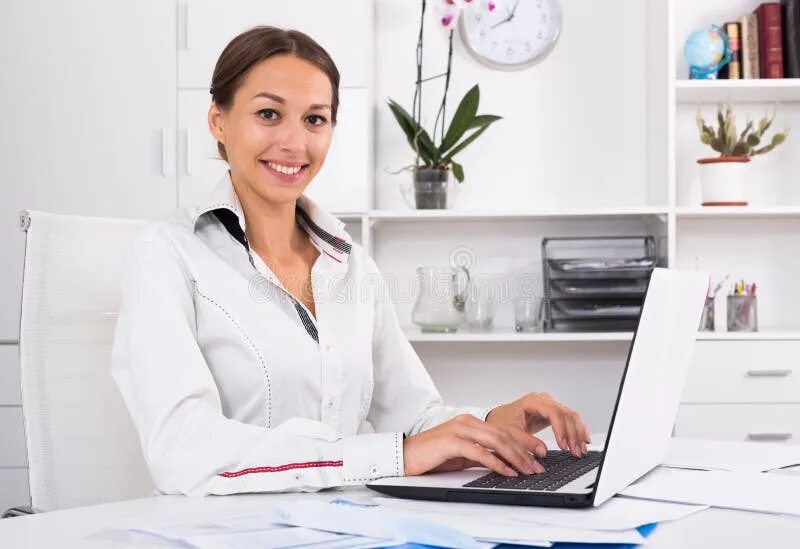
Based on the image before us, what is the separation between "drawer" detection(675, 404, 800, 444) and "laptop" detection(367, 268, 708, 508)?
165 centimetres

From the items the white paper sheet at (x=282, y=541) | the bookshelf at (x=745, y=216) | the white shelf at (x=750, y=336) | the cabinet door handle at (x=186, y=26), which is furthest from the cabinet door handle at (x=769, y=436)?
the white paper sheet at (x=282, y=541)

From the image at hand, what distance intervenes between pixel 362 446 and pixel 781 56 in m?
2.29

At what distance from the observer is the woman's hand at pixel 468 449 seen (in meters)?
1.16

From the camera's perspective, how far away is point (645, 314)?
37.5 inches

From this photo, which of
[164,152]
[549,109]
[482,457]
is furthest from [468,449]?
[549,109]

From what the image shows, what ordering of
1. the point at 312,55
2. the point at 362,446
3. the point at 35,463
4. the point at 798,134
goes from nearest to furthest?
the point at 362,446 < the point at 35,463 < the point at 312,55 < the point at 798,134

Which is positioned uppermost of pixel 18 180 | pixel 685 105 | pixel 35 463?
pixel 685 105

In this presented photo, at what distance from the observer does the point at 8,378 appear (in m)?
2.98

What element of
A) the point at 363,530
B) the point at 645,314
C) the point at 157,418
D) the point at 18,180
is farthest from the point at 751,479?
the point at 18,180

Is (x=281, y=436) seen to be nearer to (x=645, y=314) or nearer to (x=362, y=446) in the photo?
(x=362, y=446)

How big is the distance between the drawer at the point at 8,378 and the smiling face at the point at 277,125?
1.58 metres

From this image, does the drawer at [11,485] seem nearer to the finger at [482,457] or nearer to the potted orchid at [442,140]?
the potted orchid at [442,140]

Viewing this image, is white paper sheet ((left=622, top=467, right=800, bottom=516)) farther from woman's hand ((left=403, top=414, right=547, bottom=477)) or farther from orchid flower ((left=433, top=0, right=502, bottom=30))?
orchid flower ((left=433, top=0, right=502, bottom=30))

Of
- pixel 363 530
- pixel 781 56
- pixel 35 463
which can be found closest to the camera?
pixel 363 530
